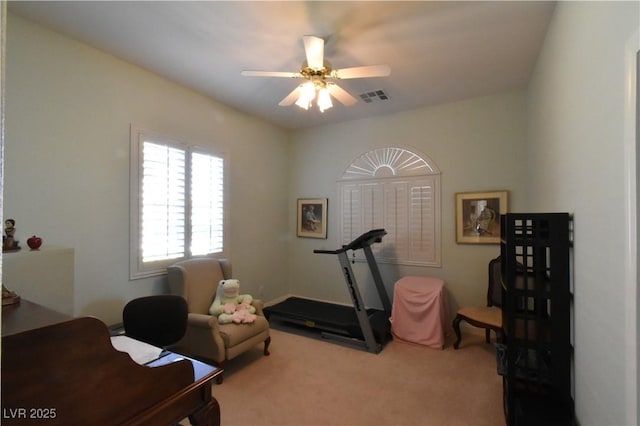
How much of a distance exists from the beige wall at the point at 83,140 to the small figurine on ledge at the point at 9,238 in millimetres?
229

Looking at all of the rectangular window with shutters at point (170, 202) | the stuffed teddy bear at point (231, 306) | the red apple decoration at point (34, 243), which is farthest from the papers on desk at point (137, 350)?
the rectangular window with shutters at point (170, 202)

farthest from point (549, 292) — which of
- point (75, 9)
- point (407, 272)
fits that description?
point (75, 9)

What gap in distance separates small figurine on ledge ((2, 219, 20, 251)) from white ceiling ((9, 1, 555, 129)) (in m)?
1.55

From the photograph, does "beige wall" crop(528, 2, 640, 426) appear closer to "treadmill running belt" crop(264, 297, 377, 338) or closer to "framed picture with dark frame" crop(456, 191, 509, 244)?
"framed picture with dark frame" crop(456, 191, 509, 244)

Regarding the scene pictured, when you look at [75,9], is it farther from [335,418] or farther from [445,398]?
[445,398]

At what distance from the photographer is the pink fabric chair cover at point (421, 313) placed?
3402mm

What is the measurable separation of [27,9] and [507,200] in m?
4.74

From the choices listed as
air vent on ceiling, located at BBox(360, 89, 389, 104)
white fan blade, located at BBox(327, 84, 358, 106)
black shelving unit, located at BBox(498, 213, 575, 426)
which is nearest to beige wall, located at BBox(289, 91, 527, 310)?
air vent on ceiling, located at BBox(360, 89, 389, 104)

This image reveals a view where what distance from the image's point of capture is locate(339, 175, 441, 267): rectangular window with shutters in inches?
157

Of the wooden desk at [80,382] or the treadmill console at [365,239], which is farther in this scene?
the treadmill console at [365,239]

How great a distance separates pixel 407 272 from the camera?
413cm

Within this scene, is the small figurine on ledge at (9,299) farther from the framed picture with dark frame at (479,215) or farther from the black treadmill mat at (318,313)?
Result: the framed picture with dark frame at (479,215)

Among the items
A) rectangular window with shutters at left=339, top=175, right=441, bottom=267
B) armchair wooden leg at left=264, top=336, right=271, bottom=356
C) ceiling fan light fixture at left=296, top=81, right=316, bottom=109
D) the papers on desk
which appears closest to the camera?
the papers on desk

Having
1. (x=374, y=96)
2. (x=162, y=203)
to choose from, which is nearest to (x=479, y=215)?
(x=374, y=96)
